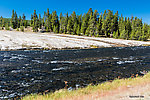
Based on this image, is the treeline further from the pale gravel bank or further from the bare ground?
the bare ground

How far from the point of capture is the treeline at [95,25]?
84481 mm

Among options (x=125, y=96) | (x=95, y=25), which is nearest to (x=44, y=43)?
(x=125, y=96)

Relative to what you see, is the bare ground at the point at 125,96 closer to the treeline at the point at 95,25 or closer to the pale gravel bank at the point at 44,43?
the pale gravel bank at the point at 44,43

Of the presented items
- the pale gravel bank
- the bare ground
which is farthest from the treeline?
the bare ground

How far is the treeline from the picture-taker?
84.5 m

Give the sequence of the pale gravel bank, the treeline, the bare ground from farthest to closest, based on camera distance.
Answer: the treeline, the pale gravel bank, the bare ground

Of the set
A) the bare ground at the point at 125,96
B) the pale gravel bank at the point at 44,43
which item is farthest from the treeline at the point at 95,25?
the bare ground at the point at 125,96

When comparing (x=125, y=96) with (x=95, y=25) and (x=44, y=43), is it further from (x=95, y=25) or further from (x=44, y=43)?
(x=95, y=25)

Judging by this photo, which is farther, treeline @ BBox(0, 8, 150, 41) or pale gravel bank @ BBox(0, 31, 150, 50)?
treeline @ BBox(0, 8, 150, 41)

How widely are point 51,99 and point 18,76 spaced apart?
22.7 feet

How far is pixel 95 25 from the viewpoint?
85750 millimetres

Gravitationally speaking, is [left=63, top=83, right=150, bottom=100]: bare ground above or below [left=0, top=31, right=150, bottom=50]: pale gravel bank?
below

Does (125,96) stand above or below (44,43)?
below

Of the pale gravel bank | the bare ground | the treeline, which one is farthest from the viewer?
the treeline
